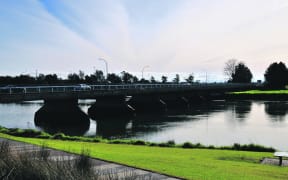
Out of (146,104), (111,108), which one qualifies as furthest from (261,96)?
(111,108)

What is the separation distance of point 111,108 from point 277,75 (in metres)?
97.6

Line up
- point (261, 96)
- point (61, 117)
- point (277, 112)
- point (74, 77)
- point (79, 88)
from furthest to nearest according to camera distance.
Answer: point (74, 77), point (261, 96), point (277, 112), point (79, 88), point (61, 117)

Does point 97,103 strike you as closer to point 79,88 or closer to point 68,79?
point 79,88

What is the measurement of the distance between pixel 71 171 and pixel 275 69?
512 feet

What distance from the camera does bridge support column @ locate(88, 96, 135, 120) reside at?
7253 centimetres

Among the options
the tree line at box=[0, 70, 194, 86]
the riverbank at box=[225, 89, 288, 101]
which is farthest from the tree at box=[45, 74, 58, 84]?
the riverbank at box=[225, 89, 288, 101]

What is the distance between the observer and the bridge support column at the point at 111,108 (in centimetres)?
7253

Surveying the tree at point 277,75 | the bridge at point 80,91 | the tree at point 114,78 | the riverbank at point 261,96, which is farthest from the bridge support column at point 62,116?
the tree at point 114,78

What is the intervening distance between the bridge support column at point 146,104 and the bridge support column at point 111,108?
1038 cm

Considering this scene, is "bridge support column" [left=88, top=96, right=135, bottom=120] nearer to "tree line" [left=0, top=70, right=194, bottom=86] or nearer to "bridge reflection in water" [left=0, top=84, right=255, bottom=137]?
"bridge reflection in water" [left=0, top=84, right=255, bottom=137]

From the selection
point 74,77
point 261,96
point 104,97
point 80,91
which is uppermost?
point 74,77

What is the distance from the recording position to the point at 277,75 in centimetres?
14912

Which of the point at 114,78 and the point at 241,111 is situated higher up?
the point at 114,78

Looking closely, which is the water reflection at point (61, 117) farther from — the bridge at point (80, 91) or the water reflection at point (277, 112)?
the water reflection at point (277, 112)
